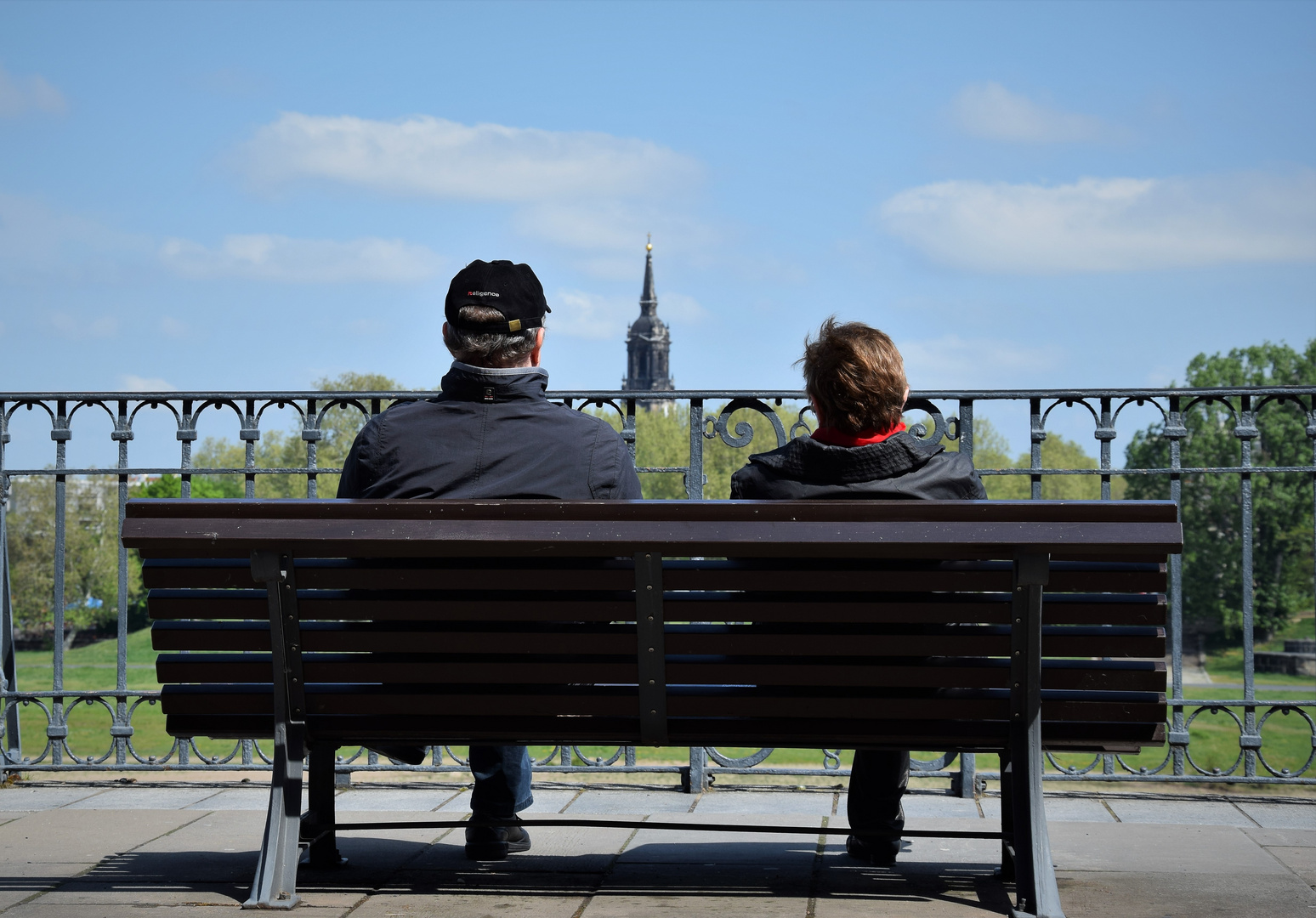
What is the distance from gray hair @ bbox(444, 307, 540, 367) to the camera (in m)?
3.36

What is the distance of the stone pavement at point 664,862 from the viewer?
307 centimetres

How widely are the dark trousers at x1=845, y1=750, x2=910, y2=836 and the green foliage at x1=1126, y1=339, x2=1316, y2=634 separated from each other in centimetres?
5468

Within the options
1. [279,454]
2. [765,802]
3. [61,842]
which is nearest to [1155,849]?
[765,802]

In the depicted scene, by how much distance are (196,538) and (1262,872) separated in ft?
9.30

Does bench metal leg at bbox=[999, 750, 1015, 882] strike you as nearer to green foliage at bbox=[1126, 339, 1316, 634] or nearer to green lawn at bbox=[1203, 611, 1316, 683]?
green foliage at bbox=[1126, 339, 1316, 634]

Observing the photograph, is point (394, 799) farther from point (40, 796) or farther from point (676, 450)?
point (676, 450)

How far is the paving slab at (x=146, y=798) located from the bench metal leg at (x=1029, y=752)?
9.51 ft

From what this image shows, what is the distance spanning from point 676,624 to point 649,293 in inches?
6420

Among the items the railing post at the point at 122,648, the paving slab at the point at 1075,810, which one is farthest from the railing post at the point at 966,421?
the railing post at the point at 122,648

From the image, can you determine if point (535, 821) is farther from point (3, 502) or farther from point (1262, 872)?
point (3, 502)

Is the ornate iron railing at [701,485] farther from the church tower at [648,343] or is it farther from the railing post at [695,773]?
the church tower at [648,343]

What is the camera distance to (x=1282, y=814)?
4.37 m

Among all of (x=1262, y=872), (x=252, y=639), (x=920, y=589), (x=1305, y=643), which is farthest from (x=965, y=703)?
(x=1305, y=643)

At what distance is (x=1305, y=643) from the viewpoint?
175 feet
